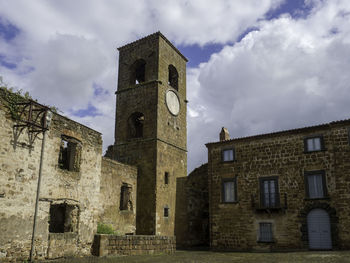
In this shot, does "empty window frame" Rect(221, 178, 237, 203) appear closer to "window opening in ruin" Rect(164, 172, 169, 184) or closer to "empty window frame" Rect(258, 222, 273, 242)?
"empty window frame" Rect(258, 222, 273, 242)

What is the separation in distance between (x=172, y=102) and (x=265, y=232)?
10.6 m

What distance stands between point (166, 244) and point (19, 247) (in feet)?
24.8

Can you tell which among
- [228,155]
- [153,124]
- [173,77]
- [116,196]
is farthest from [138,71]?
[116,196]

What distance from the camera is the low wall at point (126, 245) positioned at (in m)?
14.4

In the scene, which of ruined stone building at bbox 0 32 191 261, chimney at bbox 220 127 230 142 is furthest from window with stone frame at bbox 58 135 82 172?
chimney at bbox 220 127 230 142

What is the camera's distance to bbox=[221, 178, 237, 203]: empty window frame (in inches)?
816

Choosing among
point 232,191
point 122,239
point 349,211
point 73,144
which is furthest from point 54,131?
point 349,211

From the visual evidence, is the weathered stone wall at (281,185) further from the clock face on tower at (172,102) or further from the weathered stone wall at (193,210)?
the clock face on tower at (172,102)

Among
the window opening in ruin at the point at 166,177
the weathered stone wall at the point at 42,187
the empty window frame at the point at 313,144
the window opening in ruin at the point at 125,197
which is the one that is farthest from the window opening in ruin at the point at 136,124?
the empty window frame at the point at 313,144

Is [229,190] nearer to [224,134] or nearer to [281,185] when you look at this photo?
[281,185]

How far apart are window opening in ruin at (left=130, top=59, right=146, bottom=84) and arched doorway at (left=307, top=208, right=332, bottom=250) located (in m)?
14.8

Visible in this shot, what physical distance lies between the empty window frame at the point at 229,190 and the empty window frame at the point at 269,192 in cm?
168

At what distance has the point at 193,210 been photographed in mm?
23344

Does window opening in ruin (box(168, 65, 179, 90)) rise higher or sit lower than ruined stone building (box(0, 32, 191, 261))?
higher
